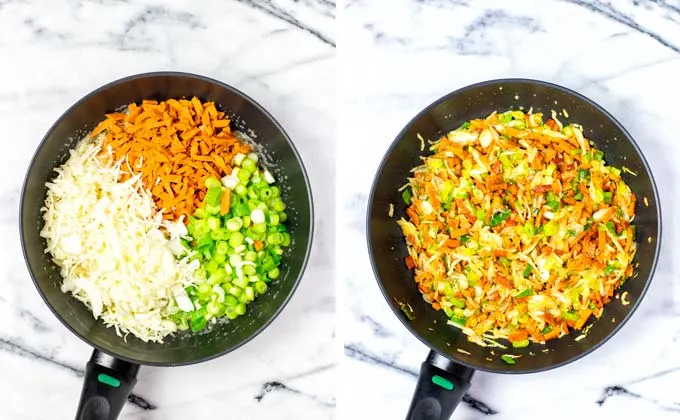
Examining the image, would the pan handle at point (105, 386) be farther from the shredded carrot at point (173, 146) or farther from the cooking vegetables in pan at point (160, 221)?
the shredded carrot at point (173, 146)

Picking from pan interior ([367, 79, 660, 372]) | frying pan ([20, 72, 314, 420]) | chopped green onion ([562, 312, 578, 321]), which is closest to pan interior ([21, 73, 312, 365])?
frying pan ([20, 72, 314, 420])

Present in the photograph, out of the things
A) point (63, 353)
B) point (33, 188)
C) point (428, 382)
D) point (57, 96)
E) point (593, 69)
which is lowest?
point (63, 353)

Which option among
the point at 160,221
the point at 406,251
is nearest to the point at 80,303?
the point at 160,221

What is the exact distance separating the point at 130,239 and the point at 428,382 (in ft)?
2.73

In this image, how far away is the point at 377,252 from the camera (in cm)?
224

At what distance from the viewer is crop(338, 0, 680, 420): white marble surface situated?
7.88 feet

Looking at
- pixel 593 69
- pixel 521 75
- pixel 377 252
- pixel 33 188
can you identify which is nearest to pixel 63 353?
pixel 33 188

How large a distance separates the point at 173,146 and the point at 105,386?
0.62 m

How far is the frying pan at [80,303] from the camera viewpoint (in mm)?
2180

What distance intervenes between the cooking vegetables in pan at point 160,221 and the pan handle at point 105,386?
0.13m

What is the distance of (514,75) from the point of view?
8.02 feet

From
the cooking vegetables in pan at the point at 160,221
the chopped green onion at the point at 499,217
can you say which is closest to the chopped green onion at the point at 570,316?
the chopped green onion at the point at 499,217

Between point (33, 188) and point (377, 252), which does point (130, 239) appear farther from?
point (377, 252)

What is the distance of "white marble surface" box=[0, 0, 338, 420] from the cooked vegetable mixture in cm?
34
